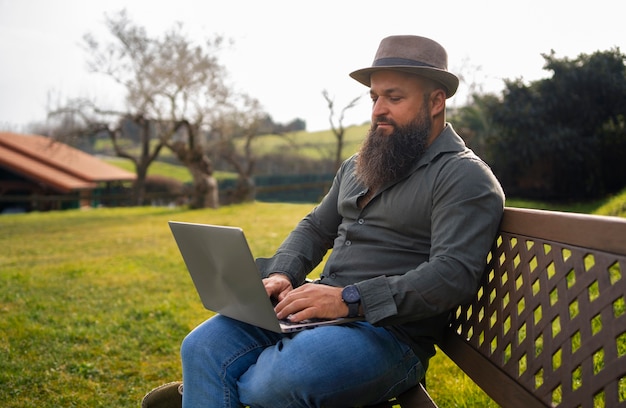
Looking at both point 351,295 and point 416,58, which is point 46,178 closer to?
point 416,58

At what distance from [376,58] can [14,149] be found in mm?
42502

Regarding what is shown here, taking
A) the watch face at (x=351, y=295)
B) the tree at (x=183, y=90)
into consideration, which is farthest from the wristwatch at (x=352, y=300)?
the tree at (x=183, y=90)

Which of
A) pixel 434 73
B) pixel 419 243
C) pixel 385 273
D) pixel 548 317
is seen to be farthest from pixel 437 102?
pixel 548 317

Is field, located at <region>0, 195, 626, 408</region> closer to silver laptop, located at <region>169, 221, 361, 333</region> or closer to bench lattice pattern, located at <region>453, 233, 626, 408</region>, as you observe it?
bench lattice pattern, located at <region>453, 233, 626, 408</region>

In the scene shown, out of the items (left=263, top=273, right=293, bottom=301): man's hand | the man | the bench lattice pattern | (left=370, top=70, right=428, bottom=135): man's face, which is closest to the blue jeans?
the man

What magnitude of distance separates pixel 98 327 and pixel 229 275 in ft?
11.4

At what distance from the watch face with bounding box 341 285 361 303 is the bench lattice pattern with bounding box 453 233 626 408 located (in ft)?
1.63

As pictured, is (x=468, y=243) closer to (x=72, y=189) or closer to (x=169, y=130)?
(x=169, y=130)

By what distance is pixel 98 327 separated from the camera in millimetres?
5230

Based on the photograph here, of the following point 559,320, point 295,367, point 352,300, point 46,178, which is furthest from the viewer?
point 46,178

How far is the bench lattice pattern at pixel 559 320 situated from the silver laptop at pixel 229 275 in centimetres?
53

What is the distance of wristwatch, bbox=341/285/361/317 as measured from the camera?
7.14 feet

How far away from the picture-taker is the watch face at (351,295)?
7.13 ft

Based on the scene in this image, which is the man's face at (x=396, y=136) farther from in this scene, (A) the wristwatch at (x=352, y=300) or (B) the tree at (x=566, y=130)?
(B) the tree at (x=566, y=130)
